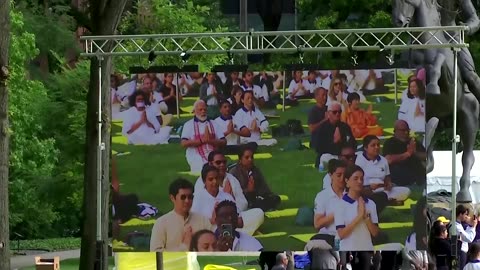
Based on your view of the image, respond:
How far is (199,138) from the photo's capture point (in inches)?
679

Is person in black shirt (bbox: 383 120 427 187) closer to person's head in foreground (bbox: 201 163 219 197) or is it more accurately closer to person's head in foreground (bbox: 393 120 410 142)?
person's head in foreground (bbox: 393 120 410 142)

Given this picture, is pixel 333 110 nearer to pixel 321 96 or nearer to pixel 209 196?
pixel 321 96

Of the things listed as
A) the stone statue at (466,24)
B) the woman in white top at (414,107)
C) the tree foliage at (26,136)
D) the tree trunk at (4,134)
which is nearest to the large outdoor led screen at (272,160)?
the woman in white top at (414,107)

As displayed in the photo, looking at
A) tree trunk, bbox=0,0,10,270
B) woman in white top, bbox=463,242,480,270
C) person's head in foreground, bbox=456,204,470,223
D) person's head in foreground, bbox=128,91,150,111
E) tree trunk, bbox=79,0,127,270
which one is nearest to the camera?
woman in white top, bbox=463,242,480,270

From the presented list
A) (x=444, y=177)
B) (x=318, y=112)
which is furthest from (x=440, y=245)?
(x=444, y=177)

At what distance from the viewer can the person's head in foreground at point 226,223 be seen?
17188 mm

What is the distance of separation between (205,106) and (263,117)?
0.81m

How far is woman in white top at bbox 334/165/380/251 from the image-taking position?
17.0 metres

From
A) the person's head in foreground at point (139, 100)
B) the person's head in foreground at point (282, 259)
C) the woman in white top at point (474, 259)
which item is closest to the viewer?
the woman in white top at point (474, 259)

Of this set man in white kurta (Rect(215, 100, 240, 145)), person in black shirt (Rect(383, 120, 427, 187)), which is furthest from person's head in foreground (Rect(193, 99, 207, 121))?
person in black shirt (Rect(383, 120, 427, 187))

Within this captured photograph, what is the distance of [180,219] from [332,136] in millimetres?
2396

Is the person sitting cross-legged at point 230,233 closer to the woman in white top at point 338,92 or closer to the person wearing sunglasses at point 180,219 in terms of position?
the person wearing sunglasses at point 180,219

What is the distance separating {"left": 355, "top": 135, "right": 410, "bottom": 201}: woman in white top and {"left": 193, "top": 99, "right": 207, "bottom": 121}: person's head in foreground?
217 centimetres

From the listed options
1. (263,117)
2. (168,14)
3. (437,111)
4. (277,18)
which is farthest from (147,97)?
(277,18)
